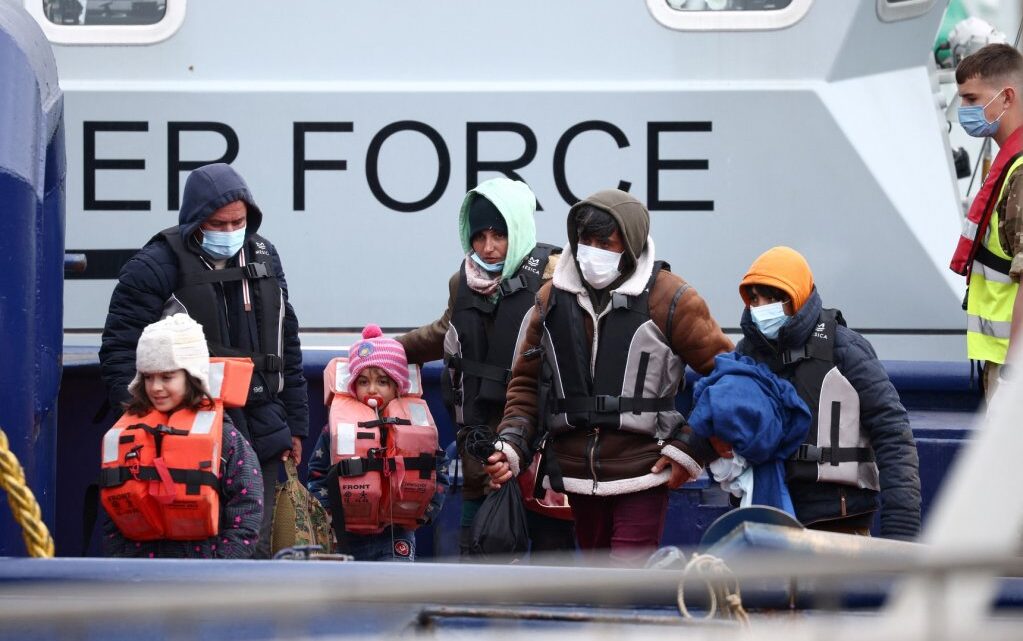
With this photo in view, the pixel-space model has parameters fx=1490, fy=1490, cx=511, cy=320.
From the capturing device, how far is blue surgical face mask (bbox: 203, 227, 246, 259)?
4.79 m

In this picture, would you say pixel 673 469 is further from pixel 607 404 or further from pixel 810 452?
pixel 810 452

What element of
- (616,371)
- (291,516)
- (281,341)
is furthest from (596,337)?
(291,516)

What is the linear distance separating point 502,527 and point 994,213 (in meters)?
1.85

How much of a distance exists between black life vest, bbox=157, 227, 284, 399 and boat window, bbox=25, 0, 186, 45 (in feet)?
4.52

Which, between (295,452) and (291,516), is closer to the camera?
(291,516)

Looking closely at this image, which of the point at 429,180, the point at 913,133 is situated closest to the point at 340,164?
Result: the point at 429,180

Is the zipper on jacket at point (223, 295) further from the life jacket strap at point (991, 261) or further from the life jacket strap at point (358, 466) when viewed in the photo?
the life jacket strap at point (991, 261)

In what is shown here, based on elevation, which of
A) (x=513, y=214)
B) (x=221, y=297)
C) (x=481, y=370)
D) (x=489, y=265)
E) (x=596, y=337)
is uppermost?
(x=513, y=214)

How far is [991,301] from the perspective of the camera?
4793 millimetres

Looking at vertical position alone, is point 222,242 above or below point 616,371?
above

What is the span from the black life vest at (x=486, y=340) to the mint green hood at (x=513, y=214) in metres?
0.05

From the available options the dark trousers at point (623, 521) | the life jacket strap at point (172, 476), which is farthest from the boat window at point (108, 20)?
the dark trousers at point (623, 521)

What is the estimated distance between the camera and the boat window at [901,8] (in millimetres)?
5926

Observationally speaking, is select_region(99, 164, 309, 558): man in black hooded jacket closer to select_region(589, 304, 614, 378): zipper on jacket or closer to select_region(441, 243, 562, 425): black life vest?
select_region(441, 243, 562, 425): black life vest
